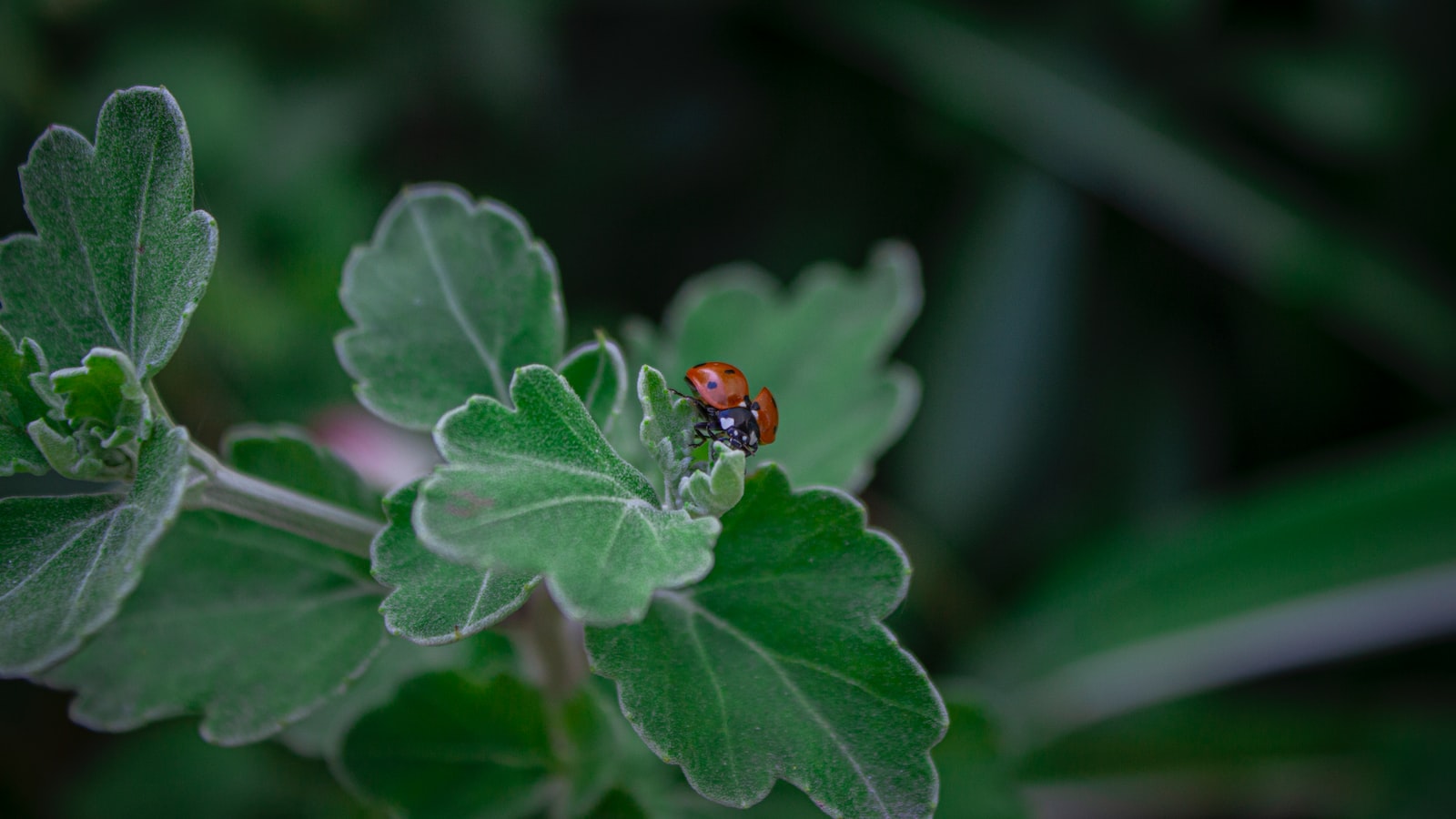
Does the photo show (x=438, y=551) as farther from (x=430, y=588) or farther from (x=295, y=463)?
(x=295, y=463)

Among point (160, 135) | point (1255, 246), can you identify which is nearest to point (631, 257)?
point (1255, 246)

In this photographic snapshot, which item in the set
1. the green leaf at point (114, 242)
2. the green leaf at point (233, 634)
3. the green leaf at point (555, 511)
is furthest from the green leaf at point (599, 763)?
the green leaf at point (114, 242)

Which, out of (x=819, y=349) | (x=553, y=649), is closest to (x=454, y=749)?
(x=553, y=649)

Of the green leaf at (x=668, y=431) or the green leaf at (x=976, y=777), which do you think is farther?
the green leaf at (x=976, y=777)

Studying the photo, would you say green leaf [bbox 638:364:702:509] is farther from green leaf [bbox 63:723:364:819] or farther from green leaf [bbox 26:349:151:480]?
green leaf [bbox 63:723:364:819]

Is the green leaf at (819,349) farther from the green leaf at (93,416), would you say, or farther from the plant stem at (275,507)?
the green leaf at (93,416)

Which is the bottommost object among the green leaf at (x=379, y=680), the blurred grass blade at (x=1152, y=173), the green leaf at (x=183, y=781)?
the green leaf at (x=183, y=781)
